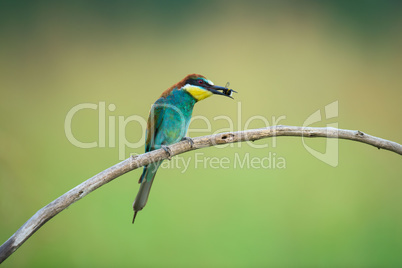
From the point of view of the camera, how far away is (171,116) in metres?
1.71

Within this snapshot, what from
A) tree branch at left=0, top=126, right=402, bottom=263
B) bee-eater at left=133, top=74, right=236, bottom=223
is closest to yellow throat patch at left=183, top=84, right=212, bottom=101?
bee-eater at left=133, top=74, right=236, bottom=223

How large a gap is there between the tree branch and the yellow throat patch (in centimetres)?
27

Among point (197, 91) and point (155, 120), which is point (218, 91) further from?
point (155, 120)

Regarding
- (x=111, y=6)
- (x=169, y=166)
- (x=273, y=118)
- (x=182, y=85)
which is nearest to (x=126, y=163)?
(x=182, y=85)

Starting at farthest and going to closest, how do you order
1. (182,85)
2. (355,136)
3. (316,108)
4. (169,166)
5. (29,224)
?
(316,108) → (169,166) → (182,85) → (355,136) → (29,224)

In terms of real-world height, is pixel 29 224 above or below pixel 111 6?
below

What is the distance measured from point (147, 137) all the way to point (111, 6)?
895 mm

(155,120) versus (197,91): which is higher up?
(197,91)

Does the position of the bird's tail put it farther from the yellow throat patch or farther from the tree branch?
the yellow throat patch

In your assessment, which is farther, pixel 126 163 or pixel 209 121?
pixel 209 121

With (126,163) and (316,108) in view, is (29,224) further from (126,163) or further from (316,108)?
(316,108)

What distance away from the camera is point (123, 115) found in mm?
2119

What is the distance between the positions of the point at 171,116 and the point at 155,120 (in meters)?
0.09

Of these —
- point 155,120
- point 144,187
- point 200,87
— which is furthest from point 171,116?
point 144,187
